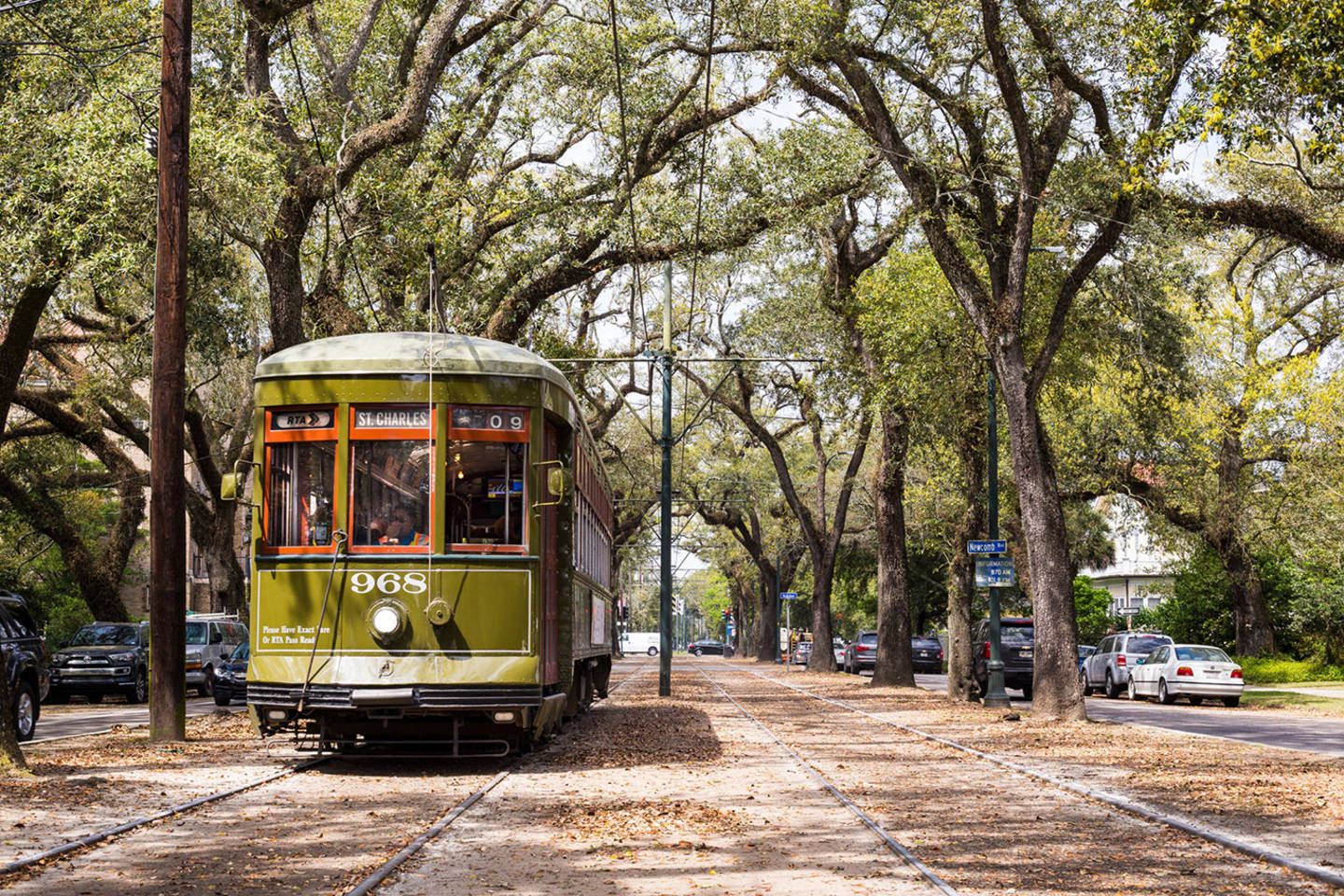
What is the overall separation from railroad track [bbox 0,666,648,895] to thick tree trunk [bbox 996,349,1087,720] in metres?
10.6

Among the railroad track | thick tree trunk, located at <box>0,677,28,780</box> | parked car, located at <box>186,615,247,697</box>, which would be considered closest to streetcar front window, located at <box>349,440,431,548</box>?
the railroad track

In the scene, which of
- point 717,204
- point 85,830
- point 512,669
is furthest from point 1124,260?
point 85,830

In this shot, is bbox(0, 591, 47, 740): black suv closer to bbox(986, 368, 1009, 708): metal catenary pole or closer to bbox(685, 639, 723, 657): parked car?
bbox(986, 368, 1009, 708): metal catenary pole

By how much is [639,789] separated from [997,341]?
1212 cm

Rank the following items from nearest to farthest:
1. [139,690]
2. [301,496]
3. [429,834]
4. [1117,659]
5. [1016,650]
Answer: [429,834] < [301,496] < [139,690] < [1016,650] < [1117,659]

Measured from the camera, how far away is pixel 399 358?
1431 centimetres

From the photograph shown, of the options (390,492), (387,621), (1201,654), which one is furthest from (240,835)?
(1201,654)

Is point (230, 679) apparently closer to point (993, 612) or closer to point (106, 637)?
point (106, 637)

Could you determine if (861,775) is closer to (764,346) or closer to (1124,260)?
(1124,260)

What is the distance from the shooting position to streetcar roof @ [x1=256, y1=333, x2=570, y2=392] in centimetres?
1428

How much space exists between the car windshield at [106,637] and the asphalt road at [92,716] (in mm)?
1261

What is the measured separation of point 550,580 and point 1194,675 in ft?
69.4

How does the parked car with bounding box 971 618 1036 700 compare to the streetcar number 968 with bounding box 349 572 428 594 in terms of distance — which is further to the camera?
the parked car with bounding box 971 618 1036 700

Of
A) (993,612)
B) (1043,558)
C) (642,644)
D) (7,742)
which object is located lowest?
(642,644)
